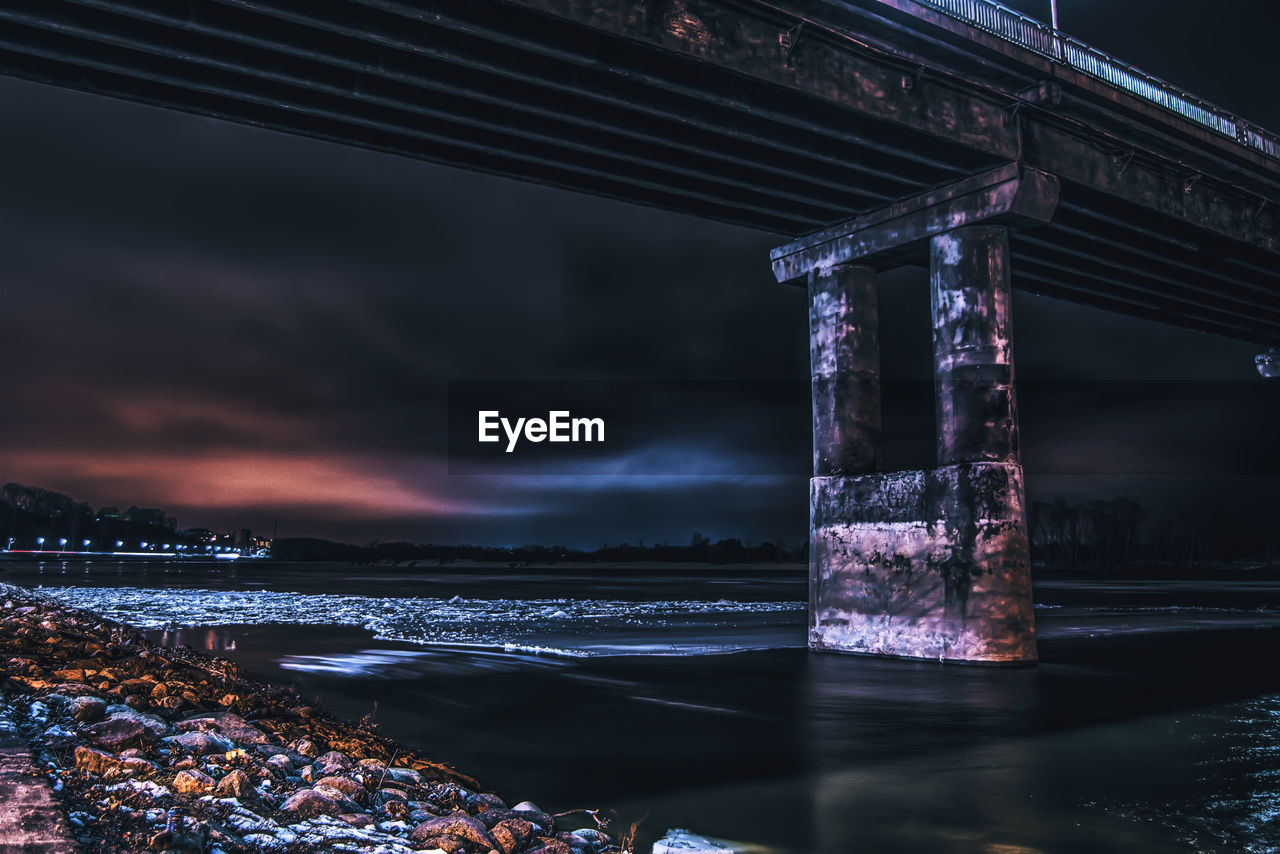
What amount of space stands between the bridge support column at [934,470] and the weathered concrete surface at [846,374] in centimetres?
3

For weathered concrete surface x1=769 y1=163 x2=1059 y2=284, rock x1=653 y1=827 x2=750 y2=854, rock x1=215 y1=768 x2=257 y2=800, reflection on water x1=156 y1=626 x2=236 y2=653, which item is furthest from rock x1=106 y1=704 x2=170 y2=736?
weathered concrete surface x1=769 y1=163 x2=1059 y2=284

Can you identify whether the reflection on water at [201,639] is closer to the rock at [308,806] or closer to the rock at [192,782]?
the rock at [192,782]

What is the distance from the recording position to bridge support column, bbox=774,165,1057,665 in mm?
16125

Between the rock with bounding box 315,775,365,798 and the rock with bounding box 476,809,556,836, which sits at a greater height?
the rock with bounding box 315,775,365,798

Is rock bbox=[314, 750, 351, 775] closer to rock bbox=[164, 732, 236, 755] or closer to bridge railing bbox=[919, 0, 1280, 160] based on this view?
rock bbox=[164, 732, 236, 755]

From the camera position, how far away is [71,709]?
21.4 ft

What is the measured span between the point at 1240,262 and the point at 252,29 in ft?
76.2

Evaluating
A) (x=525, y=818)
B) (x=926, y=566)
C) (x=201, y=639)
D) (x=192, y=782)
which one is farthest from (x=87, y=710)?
(x=201, y=639)

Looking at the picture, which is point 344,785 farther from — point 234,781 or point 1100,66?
point 1100,66

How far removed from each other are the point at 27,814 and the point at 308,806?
59.3 inches

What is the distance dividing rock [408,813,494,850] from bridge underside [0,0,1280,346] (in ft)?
33.1

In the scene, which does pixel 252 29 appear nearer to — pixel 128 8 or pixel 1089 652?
pixel 128 8

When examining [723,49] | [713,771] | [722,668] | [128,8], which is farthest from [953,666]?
[128,8]

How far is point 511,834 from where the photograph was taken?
5.32m
